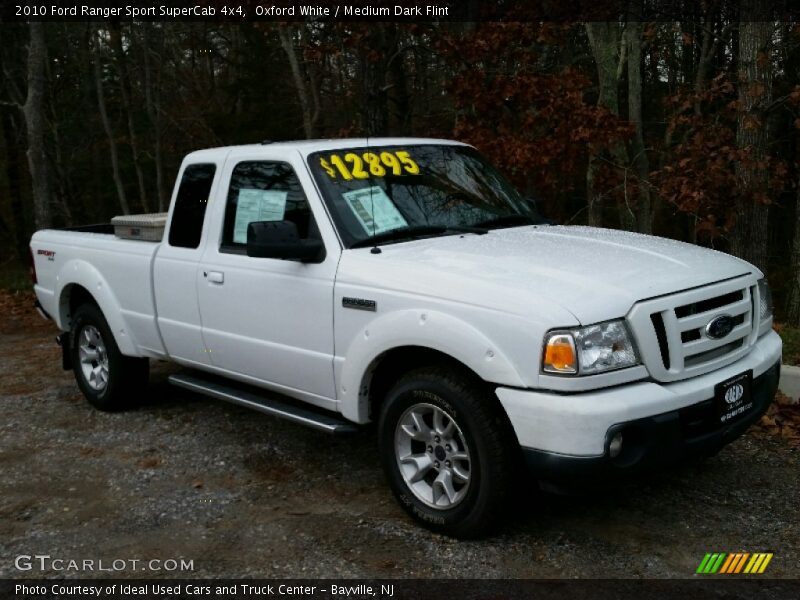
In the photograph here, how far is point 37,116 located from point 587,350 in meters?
13.7

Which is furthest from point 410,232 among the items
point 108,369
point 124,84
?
point 124,84

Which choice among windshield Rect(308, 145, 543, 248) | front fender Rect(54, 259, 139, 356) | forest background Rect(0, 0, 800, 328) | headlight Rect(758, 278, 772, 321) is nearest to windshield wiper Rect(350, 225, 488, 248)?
windshield Rect(308, 145, 543, 248)

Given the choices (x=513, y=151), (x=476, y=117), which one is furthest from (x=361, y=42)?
(x=513, y=151)

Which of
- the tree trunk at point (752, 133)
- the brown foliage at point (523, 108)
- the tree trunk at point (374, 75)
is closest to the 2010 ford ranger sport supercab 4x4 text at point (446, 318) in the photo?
the brown foliage at point (523, 108)

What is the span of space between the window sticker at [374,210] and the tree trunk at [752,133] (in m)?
4.89

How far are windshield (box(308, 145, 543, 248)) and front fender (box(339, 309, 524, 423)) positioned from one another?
0.61m

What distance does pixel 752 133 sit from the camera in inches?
354

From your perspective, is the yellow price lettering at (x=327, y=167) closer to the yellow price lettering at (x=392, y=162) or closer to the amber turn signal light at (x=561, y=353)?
the yellow price lettering at (x=392, y=162)

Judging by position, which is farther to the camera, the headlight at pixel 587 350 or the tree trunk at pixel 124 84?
the tree trunk at pixel 124 84

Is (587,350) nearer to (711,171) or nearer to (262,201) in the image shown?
(262,201)

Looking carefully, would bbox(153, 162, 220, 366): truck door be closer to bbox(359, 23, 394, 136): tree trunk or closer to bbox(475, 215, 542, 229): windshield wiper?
bbox(475, 215, 542, 229): windshield wiper

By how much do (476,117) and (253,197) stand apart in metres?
4.42

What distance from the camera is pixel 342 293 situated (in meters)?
4.42

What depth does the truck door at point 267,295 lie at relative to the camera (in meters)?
4.61
